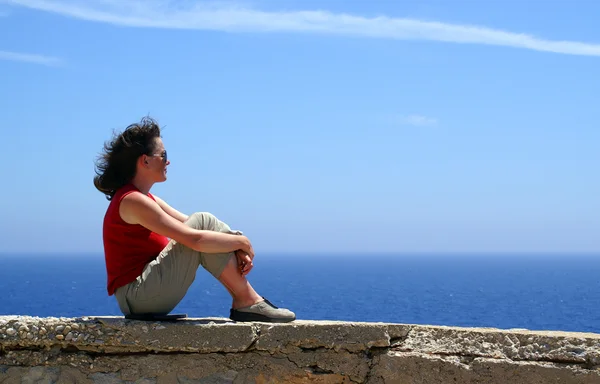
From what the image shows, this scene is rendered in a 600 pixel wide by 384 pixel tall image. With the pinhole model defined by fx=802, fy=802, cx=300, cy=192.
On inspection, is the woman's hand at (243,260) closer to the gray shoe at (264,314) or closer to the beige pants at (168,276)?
the beige pants at (168,276)

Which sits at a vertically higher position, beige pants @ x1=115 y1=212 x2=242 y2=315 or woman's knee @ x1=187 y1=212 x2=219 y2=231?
woman's knee @ x1=187 y1=212 x2=219 y2=231

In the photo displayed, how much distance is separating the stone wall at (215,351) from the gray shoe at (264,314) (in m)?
0.14

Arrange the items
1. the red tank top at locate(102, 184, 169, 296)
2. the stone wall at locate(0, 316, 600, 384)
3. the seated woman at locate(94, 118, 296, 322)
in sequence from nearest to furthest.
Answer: the stone wall at locate(0, 316, 600, 384)
the seated woman at locate(94, 118, 296, 322)
the red tank top at locate(102, 184, 169, 296)

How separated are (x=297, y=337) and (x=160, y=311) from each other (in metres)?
0.79

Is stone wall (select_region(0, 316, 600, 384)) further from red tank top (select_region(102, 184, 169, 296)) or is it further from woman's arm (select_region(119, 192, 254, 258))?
woman's arm (select_region(119, 192, 254, 258))

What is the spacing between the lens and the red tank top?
4.48m

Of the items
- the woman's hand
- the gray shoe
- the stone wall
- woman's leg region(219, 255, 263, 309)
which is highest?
the woman's hand

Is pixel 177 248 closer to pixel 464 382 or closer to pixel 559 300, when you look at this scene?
pixel 464 382

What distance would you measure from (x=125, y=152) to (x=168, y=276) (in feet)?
2.52

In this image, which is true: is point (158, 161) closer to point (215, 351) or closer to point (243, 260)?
point (243, 260)

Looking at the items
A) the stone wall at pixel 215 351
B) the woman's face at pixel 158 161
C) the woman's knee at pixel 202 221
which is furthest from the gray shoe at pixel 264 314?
the woman's face at pixel 158 161

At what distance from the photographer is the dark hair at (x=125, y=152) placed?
458 cm

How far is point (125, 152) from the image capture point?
181 inches

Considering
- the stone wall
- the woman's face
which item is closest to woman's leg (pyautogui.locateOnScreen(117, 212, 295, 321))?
the stone wall
